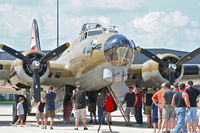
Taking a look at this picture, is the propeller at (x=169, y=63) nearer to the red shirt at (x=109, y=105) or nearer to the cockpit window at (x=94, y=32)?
the cockpit window at (x=94, y=32)

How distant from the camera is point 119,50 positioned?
52.6ft

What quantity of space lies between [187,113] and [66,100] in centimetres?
846

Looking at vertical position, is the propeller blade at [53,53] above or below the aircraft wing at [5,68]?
above

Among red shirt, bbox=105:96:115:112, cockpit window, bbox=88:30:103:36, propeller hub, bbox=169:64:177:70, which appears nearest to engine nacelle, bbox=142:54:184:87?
propeller hub, bbox=169:64:177:70

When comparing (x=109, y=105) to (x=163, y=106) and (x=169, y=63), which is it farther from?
(x=169, y=63)

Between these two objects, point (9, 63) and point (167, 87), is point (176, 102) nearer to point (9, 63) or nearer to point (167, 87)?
point (167, 87)

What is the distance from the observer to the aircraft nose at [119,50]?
16.0 meters

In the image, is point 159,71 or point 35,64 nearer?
point 35,64

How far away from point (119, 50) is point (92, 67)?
1.97m

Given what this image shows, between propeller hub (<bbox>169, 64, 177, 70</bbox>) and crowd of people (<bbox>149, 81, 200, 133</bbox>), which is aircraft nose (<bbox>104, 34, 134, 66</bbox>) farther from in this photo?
propeller hub (<bbox>169, 64, 177, 70</bbox>)

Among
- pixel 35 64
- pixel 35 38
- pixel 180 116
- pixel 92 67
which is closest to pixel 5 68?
pixel 35 64

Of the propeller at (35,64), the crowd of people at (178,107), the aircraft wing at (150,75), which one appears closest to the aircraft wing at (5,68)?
the propeller at (35,64)

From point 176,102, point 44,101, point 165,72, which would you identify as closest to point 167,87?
point 176,102

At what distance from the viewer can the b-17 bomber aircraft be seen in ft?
53.7
